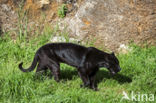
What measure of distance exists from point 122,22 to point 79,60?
2.43 metres

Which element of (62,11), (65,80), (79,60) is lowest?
(65,80)

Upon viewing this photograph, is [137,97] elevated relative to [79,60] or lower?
lower

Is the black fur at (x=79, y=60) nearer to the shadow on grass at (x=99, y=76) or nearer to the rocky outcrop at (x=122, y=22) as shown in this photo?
the shadow on grass at (x=99, y=76)

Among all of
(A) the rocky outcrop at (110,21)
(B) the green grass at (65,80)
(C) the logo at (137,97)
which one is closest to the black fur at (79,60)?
(B) the green grass at (65,80)

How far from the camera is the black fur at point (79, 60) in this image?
6047mm

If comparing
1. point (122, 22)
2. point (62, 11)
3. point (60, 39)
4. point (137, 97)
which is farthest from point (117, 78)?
point (62, 11)

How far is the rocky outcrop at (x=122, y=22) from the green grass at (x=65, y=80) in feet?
1.21

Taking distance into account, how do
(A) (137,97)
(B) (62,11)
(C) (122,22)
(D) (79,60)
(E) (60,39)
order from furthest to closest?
(B) (62,11) < (E) (60,39) < (C) (122,22) < (D) (79,60) < (A) (137,97)

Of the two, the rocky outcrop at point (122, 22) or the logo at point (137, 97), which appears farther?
the rocky outcrop at point (122, 22)

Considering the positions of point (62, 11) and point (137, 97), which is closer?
point (137, 97)

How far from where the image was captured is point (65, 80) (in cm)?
643

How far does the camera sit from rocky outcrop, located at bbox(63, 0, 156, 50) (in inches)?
312

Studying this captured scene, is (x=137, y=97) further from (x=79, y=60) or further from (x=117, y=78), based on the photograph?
(x=79, y=60)

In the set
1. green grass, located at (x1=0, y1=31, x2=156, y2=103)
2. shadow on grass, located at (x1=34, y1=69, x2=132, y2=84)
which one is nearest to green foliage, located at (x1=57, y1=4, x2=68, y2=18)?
green grass, located at (x1=0, y1=31, x2=156, y2=103)
